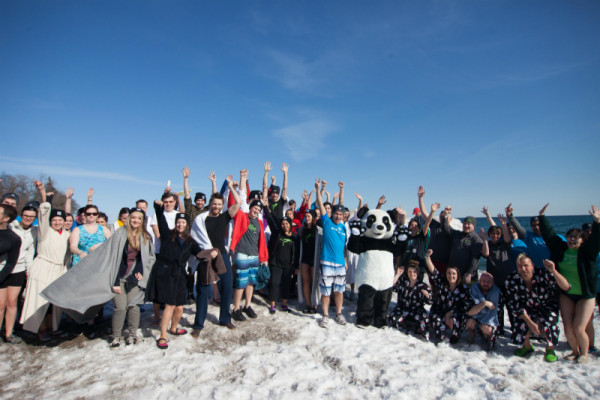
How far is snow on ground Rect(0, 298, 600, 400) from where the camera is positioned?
3605 millimetres

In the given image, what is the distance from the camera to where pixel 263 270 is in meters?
6.20

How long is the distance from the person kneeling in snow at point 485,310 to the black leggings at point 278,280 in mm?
3340

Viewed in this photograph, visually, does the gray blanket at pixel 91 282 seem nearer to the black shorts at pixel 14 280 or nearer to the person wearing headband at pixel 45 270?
the person wearing headband at pixel 45 270

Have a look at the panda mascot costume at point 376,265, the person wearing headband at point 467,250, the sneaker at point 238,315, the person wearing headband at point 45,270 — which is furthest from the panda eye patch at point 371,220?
the person wearing headband at point 45,270

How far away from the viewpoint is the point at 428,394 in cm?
362

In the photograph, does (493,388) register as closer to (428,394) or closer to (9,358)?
(428,394)

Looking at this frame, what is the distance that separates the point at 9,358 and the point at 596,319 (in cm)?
1013

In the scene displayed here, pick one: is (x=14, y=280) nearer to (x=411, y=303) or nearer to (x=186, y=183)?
(x=186, y=183)

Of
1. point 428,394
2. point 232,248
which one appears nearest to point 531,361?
point 428,394

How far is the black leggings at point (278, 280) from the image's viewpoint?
6.41 m

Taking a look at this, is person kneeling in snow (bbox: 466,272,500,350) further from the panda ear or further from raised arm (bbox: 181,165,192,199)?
raised arm (bbox: 181,165,192,199)

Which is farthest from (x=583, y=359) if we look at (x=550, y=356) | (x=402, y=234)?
(x=402, y=234)

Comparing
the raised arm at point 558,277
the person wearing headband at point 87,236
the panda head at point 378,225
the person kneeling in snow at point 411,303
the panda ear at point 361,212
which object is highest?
the panda ear at point 361,212

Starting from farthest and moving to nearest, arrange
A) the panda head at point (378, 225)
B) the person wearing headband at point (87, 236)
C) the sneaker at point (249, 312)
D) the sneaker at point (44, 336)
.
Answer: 1. the sneaker at point (249, 312)
2. the panda head at point (378, 225)
3. the person wearing headband at point (87, 236)
4. the sneaker at point (44, 336)
